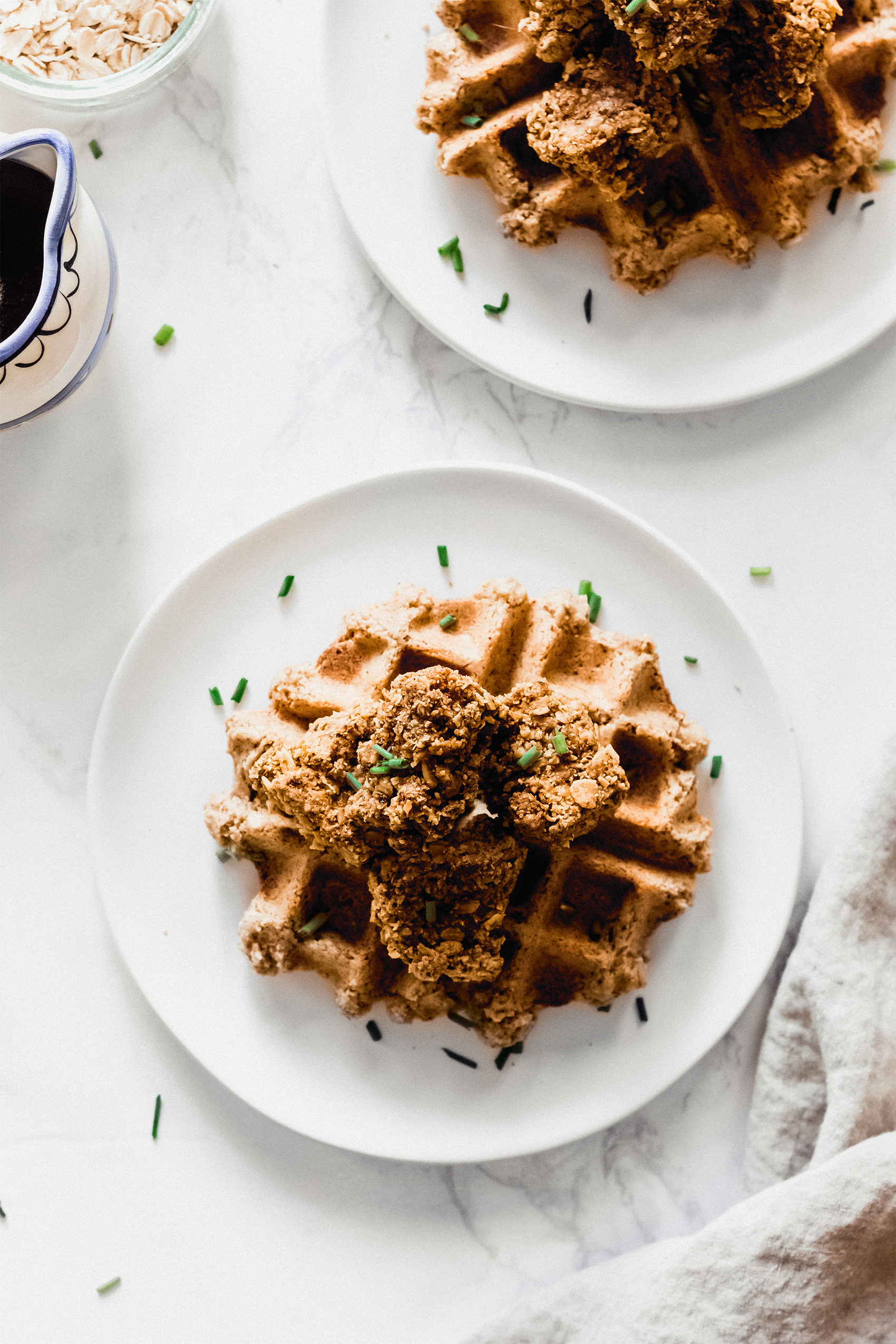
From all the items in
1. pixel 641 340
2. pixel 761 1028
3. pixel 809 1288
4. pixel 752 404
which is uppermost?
pixel 641 340

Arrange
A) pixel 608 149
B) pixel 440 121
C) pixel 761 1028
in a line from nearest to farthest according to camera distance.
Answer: pixel 608 149 → pixel 440 121 → pixel 761 1028

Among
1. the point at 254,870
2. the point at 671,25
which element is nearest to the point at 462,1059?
the point at 254,870

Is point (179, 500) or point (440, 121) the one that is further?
point (179, 500)

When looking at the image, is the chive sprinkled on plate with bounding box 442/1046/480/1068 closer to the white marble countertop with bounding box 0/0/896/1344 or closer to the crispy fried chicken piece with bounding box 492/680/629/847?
the white marble countertop with bounding box 0/0/896/1344

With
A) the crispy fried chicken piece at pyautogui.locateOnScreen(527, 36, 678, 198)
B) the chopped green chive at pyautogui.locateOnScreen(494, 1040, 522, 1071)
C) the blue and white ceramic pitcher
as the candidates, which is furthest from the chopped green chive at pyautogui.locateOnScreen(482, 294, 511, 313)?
the chopped green chive at pyautogui.locateOnScreen(494, 1040, 522, 1071)

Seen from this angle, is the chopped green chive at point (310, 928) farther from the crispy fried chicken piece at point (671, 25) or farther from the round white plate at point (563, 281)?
the crispy fried chicken piece at point (671, 25)

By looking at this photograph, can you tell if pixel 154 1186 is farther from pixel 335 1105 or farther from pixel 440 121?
pixel 440 121

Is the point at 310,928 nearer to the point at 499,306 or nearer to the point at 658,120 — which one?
the point at 499,306

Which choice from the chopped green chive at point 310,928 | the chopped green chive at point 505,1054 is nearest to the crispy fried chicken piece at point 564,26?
the chopped green chive at point 310,928

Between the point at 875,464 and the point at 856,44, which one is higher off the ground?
the point at 856,44

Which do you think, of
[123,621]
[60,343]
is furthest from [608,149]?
[123,621]
